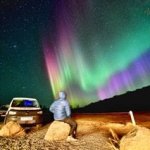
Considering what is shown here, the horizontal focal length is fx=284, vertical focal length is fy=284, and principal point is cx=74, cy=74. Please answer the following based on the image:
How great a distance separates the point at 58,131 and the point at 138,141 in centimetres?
304

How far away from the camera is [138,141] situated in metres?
7.28

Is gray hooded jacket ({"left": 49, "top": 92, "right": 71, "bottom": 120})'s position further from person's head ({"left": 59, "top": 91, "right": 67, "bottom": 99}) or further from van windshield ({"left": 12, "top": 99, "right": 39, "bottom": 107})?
van windshield ({"left": 12, "top": 99, "right": 39, "bottom": 107})

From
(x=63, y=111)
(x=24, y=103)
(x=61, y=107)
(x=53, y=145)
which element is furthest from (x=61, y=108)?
(x=24, y=103)

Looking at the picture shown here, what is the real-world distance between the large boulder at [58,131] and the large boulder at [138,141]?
2435mm

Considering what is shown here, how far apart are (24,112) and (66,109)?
161 inches

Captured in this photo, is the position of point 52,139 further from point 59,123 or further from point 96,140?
point 96,140

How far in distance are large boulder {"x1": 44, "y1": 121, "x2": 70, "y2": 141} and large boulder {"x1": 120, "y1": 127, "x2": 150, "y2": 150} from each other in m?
2.43

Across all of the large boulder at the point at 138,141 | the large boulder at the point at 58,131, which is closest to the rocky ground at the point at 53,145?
the large boulder at the point at 58,131

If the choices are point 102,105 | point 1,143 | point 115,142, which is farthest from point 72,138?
point 102,105

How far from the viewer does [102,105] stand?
5182 inches

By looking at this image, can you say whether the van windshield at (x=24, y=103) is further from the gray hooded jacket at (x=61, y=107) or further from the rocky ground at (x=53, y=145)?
the gray hooded jacket at (x=61, y=107)

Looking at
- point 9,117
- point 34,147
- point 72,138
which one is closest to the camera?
point 34,147

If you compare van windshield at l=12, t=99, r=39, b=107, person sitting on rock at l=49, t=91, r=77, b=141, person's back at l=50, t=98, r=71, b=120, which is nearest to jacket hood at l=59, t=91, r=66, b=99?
person sitting on rock at l=49, t=91, r=77, b=141

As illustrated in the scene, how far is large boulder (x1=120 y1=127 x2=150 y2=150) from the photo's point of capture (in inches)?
284
